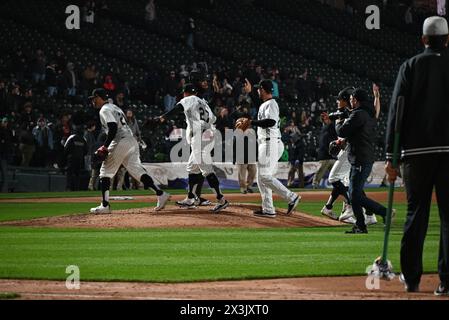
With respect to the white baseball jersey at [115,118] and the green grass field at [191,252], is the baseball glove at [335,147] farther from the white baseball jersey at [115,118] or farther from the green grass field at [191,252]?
the white baseball jersey at [115,118]

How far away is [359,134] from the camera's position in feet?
49.1

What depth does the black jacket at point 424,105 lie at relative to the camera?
8547 mm

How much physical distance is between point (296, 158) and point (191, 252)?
739 inches

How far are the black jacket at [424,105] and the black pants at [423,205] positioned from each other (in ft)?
0.38

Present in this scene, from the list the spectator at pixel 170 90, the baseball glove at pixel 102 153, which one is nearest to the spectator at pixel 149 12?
the spectator at pixel 170 90

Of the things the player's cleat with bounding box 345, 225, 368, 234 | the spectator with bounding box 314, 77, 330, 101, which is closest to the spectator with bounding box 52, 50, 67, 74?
the spectator with bounding box 314, 77, 330, 101

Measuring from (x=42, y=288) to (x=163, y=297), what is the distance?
1.45 metres

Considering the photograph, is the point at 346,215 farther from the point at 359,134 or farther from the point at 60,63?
the point at 60,63

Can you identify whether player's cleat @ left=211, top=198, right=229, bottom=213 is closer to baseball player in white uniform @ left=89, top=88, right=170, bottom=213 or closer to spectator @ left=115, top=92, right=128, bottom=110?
baseball player in white uniform @ left=89, top=88, right=170, bottom=213

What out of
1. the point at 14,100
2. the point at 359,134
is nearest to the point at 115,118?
the point at 359,134

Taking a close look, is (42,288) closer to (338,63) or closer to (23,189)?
(23,189)

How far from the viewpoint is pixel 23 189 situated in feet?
96.1

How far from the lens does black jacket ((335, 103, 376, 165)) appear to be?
14789mm
